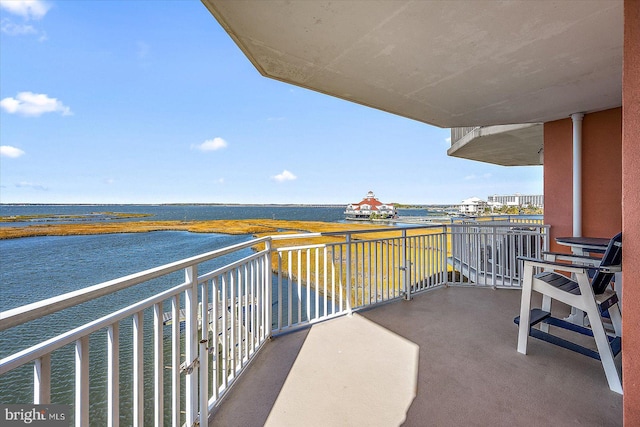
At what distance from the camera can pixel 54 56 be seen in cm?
1100

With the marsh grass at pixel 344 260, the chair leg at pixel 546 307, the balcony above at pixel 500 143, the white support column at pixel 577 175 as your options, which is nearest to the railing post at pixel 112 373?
the marsh grass at pixel 344 260

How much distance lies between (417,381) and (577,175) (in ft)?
13.4

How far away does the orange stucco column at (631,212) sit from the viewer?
101cm

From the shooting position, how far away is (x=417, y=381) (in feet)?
6.46

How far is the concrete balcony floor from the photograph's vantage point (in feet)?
5.36

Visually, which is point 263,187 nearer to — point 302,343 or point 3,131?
point 3,131

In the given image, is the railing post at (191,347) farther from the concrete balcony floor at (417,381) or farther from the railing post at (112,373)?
the railing post at (112,373)

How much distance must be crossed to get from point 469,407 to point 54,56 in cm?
1704

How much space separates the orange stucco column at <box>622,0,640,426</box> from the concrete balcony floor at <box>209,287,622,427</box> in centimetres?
78

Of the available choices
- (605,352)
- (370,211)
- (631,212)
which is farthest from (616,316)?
(370,211)

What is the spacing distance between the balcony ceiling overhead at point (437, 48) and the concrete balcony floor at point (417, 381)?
2.50 metres

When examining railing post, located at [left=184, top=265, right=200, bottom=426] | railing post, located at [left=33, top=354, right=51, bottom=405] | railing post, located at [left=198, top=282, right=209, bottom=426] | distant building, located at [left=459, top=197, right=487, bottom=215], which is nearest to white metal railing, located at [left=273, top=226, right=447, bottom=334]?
railing post, located at [left=198, top=282, right=209, bottom=426]

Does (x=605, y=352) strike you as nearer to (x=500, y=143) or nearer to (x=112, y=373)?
(x=112, y=373)

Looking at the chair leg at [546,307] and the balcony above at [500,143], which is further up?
the balcony above at [500,143]
